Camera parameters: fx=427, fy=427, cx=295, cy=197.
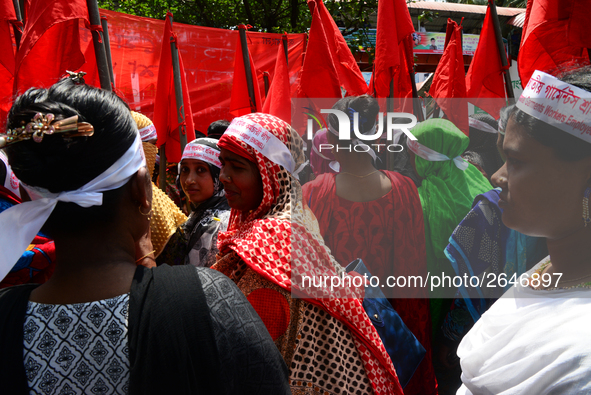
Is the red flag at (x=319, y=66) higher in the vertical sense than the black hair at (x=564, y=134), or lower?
lower

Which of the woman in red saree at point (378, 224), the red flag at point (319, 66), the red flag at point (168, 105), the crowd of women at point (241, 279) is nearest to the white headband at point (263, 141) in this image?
the crowd of women at point (241, 279)

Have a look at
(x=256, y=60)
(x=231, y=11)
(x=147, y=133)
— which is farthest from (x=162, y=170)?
(x=231, y=11)

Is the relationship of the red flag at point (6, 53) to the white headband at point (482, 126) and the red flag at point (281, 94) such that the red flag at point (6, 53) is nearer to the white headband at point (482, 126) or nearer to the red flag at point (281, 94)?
the red flag at point (281, 94)

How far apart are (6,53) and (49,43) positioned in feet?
2.14

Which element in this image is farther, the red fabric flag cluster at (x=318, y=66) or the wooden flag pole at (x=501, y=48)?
the wooden flag pole at (x=501, y=48)

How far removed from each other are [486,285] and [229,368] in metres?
1.90

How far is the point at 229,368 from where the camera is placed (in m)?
A: 0.92

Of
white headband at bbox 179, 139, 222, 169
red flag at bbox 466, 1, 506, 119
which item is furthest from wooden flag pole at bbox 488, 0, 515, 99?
white headband at bbox 179, 139, 222, 169

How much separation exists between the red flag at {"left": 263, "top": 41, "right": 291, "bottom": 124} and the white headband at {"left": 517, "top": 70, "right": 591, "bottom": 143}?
347 centimetres

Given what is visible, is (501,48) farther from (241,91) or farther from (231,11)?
(231,11)

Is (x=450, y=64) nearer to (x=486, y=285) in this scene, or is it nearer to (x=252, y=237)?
(x=486, y=285)

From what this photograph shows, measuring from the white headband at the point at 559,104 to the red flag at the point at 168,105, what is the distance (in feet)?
11.5

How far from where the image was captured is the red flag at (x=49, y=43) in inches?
102

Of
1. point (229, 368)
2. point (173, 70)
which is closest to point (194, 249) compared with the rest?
point (229, 368)
